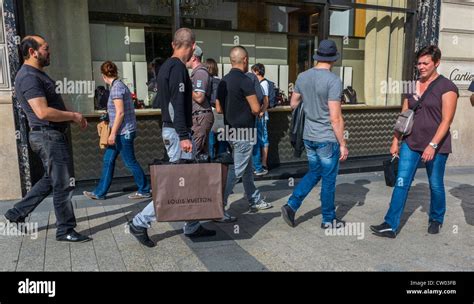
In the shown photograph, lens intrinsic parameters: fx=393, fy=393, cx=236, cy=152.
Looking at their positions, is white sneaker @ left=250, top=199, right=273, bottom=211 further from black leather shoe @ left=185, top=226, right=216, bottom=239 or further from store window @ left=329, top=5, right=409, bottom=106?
store window @ left=329, top=5, right=409, bottom=106

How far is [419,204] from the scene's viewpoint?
520 centimetres

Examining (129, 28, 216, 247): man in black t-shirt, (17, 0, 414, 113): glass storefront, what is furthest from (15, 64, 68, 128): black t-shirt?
(17, 0, 414, 113): glass storefront

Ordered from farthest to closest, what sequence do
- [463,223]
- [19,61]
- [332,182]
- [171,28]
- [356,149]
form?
1. [356,149]
2. [171,28]
3. [19,61]
4. [463,223]
5. [332,182]

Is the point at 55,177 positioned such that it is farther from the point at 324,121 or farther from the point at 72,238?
the point at 324,121

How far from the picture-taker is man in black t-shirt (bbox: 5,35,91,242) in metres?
3.39

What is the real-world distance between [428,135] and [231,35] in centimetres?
482

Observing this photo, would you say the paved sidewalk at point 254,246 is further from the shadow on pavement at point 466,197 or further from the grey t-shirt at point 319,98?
the grey t-shirt at point 319,98

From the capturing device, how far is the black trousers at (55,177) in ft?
11.7

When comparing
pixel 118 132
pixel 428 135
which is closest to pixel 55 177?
pixel 118 132
